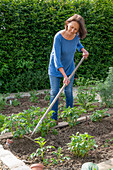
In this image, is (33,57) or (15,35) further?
(33,57)

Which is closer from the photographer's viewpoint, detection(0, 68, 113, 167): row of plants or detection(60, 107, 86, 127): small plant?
detection(0, 68, 113, 167): row of plants

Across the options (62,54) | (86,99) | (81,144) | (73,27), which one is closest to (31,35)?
(86,99)

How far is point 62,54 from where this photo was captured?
349 centimetres

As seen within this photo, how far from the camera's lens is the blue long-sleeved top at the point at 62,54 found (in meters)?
3.31

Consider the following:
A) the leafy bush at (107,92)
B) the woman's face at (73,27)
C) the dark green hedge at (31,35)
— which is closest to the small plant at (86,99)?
the leafy bush at (107,92)

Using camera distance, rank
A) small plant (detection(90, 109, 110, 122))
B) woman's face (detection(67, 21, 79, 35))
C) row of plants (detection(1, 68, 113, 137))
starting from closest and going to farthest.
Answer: row of plants (detection(1, 68, 113, 137))
woman's face (detection(67, 21, 79, 35))
small plant (detection(90, 109, 110, 122))

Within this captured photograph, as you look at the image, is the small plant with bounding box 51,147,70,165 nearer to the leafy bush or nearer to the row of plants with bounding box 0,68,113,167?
the row of plants with bounding box 0,68,113,167

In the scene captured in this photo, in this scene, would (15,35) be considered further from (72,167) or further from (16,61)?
(72,167)

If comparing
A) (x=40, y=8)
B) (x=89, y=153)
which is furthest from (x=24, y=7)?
(x=89, y=153)

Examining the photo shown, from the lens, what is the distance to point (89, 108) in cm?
462

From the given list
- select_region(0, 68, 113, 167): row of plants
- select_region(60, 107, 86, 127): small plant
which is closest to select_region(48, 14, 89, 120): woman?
select_region(60, 107, 86, 127): small plant

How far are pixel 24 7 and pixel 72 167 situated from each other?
5113mm

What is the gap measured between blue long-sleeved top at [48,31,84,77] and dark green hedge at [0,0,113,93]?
2968 mm

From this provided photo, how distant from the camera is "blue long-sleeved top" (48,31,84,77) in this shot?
3309 mm
